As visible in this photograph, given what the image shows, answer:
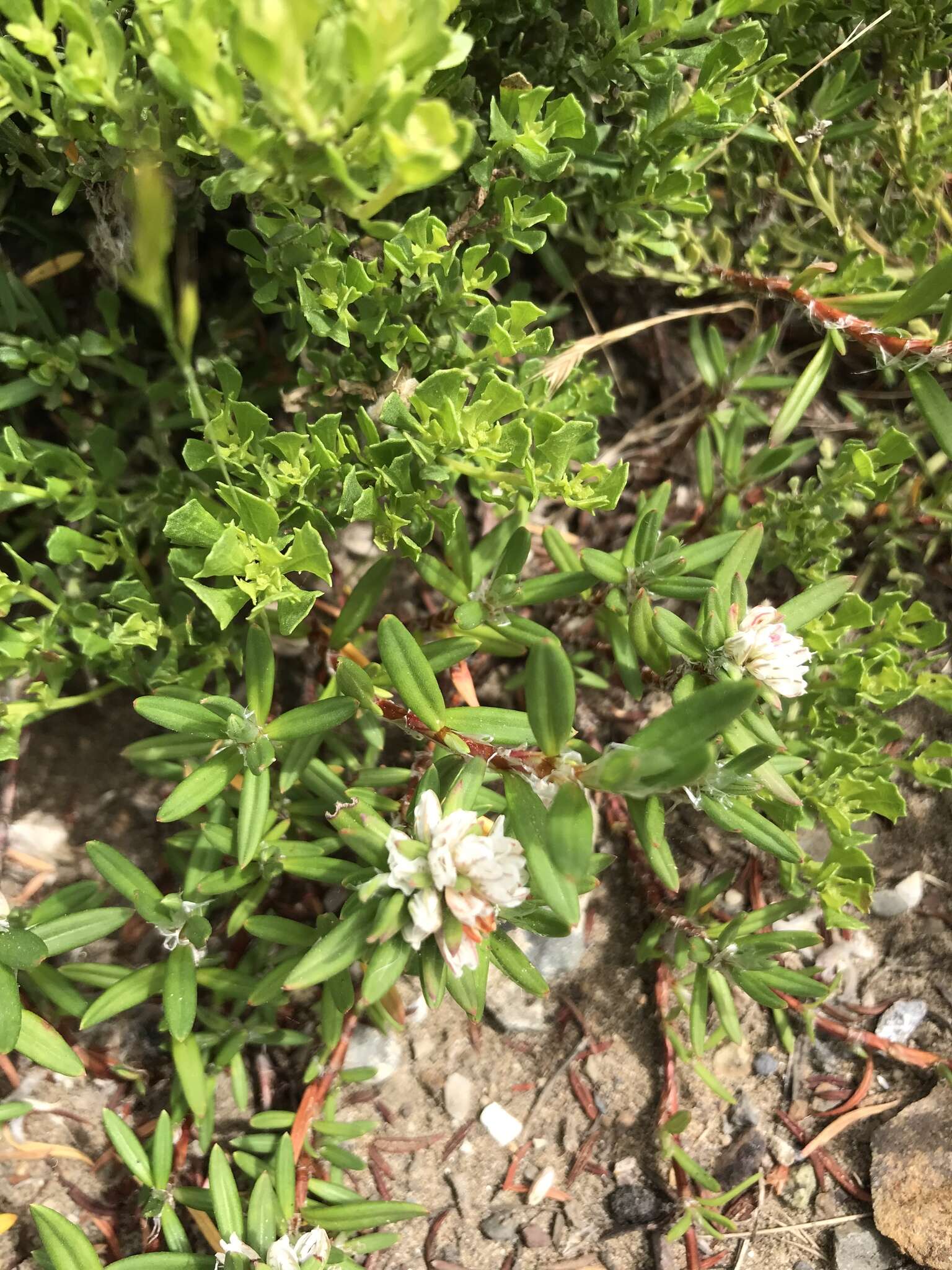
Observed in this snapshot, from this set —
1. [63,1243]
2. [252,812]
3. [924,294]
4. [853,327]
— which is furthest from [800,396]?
[63,1243]

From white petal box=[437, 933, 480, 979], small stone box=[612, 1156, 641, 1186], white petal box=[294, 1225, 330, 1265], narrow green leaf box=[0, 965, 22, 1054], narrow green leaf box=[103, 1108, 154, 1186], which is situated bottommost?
small stone box=[612, 1156, 641, 1186]

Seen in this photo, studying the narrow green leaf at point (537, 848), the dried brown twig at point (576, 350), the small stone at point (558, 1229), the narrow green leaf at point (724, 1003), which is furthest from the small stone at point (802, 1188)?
the dried brown twig at point (576, 350)

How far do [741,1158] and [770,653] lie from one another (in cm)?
143

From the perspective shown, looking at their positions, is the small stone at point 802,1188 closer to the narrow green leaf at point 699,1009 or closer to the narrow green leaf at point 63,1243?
the narrow green leaf at point 699,1009

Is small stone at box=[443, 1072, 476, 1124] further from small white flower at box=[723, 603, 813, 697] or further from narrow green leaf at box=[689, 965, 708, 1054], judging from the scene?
small white flower at box=[723, 603, 813, 697]

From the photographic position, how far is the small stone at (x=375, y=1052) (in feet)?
7.24

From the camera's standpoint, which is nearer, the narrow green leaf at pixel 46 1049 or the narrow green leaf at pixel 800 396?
the narrow green leaf at pixel 46 1049

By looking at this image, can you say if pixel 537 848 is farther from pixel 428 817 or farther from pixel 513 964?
pixel 513 964

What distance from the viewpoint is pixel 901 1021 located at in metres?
2.31

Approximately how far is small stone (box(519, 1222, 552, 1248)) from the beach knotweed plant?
34 centimetres

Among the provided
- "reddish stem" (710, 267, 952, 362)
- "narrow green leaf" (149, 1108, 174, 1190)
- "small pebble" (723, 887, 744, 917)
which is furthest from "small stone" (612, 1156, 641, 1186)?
"reddish stem" (710, 267, 952, 362)

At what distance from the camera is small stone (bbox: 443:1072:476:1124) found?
2.24m

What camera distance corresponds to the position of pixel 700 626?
5.36 feet

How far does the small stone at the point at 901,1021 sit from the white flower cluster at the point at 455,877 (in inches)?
59.2
